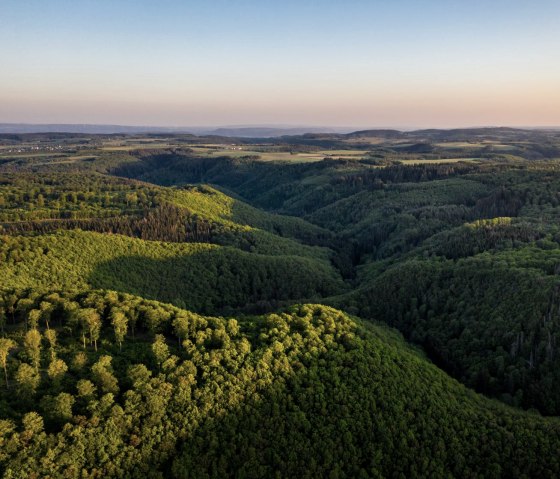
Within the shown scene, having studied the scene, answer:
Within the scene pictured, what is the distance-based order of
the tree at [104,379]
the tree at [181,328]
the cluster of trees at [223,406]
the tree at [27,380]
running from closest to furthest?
1. the cluster of trees at [223,406]
2. the tree at [27,380]
3. the tree at [104,379]
4. the tree at [181,328]

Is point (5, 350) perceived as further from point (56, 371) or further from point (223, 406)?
point (223, 406)

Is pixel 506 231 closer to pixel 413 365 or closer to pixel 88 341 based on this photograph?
pixel 413 365

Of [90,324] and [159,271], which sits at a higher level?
[90,324]

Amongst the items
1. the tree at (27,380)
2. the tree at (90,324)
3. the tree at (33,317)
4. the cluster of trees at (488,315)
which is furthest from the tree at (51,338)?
the cluster of trees at (488,315)

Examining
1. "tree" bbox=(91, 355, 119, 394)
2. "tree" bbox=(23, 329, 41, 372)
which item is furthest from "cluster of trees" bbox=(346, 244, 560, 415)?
"tree" bbox=(23, 329, 41, 372)

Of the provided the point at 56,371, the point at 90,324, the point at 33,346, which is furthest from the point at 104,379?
the point at 90,324

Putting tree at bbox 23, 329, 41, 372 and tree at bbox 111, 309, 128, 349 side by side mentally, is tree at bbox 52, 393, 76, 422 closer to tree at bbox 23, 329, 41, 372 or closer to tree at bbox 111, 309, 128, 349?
tree at bbox 23, 329, 41, 372

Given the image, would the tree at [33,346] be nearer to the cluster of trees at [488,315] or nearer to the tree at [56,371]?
the tree at [56,371]
